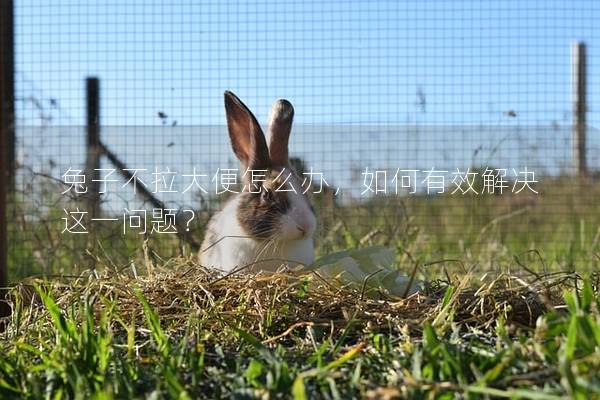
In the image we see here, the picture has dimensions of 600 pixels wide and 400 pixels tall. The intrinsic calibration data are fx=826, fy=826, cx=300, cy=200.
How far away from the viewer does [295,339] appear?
7.27 ft

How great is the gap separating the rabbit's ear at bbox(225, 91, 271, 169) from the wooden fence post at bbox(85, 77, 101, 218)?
1318mm

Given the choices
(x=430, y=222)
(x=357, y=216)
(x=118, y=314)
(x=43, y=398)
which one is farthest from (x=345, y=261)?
(x=430, y=222)

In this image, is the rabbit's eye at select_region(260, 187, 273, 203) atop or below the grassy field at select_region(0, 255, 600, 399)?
atop

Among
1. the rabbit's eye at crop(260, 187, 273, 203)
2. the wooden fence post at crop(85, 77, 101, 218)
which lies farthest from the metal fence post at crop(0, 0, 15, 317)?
the rabbit's eye at crop(260, 187, 273, 203)

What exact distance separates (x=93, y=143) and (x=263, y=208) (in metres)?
2.05

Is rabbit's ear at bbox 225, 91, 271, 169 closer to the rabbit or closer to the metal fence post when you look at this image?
the rabbit

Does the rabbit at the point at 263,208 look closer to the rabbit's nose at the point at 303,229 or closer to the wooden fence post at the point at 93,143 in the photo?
the rabbit's nose at the point at 303,229

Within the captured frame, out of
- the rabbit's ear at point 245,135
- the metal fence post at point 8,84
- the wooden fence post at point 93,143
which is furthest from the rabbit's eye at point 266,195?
the metal fence post at point 8,84

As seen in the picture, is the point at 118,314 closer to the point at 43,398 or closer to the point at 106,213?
the point at 43,398

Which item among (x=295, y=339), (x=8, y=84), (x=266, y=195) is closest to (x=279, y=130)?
(x=266, y=195)

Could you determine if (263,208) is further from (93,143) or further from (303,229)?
(93,143)

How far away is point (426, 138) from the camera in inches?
207

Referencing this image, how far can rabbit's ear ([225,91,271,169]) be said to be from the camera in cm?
355

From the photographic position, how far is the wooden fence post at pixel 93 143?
4.79 metres
